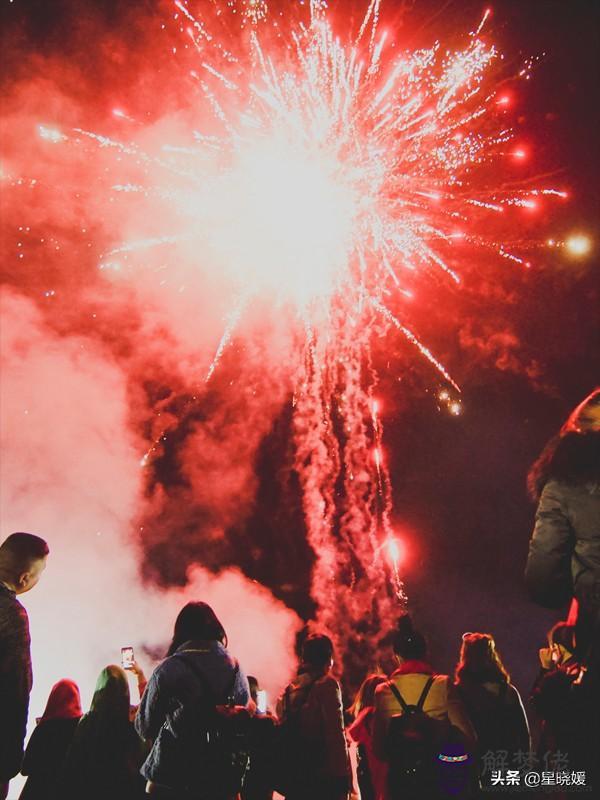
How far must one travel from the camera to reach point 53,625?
659cm

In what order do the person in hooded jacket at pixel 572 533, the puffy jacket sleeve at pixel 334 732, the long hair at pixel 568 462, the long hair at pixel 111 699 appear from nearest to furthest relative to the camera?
the person in hooded jacket at pixel 572 533 < the long hair at pixel 568 462 < the long hair at pixel 111 699 < the puffy jacket sleeve at pixel 334 732

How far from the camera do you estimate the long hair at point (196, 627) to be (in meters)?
2.94

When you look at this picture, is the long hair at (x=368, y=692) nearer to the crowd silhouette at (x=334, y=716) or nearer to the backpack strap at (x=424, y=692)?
the crowd silhouette at (x=334, y=716)

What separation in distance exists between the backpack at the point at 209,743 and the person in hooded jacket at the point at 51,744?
104 centimetres

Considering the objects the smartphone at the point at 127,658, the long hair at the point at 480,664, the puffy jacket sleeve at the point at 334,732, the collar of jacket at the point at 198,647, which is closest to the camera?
the collar of jacket at the point at 198,647

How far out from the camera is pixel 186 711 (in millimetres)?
2607

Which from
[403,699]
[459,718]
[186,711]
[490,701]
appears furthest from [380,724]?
[186,711]

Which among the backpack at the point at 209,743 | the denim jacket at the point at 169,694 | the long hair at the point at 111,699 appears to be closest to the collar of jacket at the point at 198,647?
the denim jacket at the point at 169,694

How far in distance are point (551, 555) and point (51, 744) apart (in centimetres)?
316

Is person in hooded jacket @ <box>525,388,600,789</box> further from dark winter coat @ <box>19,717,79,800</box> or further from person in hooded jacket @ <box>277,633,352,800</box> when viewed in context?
dark winter coat @ <box>19,717,79,800</box>

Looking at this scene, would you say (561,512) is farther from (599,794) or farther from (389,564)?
(389,564)

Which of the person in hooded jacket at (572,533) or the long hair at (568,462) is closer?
the person in hooded jacket at (572,533)

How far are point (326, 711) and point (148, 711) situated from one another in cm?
127

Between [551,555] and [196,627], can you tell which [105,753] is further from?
[551,555]
